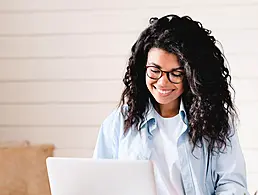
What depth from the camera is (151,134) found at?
76.3 inches

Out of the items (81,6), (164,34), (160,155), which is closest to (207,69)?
(164,34)

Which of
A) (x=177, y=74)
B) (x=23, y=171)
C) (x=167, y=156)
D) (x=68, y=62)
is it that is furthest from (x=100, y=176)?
(x=68, y=62)

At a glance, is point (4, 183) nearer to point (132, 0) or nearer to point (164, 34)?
point (132, 0)

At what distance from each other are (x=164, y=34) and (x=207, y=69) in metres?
0.17

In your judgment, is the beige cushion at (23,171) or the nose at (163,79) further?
the beige cushion at (23,171)

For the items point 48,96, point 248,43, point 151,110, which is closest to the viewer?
point 151,110

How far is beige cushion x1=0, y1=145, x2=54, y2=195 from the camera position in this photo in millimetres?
2666

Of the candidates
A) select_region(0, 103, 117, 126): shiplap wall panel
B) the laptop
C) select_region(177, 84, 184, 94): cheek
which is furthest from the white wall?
the laptop

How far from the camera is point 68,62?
279 centimetres

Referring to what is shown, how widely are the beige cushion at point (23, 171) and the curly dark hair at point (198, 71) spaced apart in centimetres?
94

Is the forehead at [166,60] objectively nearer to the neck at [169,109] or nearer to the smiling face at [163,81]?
the smiling face at [163,81]

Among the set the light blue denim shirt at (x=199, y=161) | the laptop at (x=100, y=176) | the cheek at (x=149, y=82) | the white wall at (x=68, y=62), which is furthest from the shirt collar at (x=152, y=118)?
the white wall at (x=68, y=62)

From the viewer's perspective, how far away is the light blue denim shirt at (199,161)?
186cm

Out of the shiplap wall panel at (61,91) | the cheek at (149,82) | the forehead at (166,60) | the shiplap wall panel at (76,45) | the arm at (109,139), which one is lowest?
the arm at (109,139)
